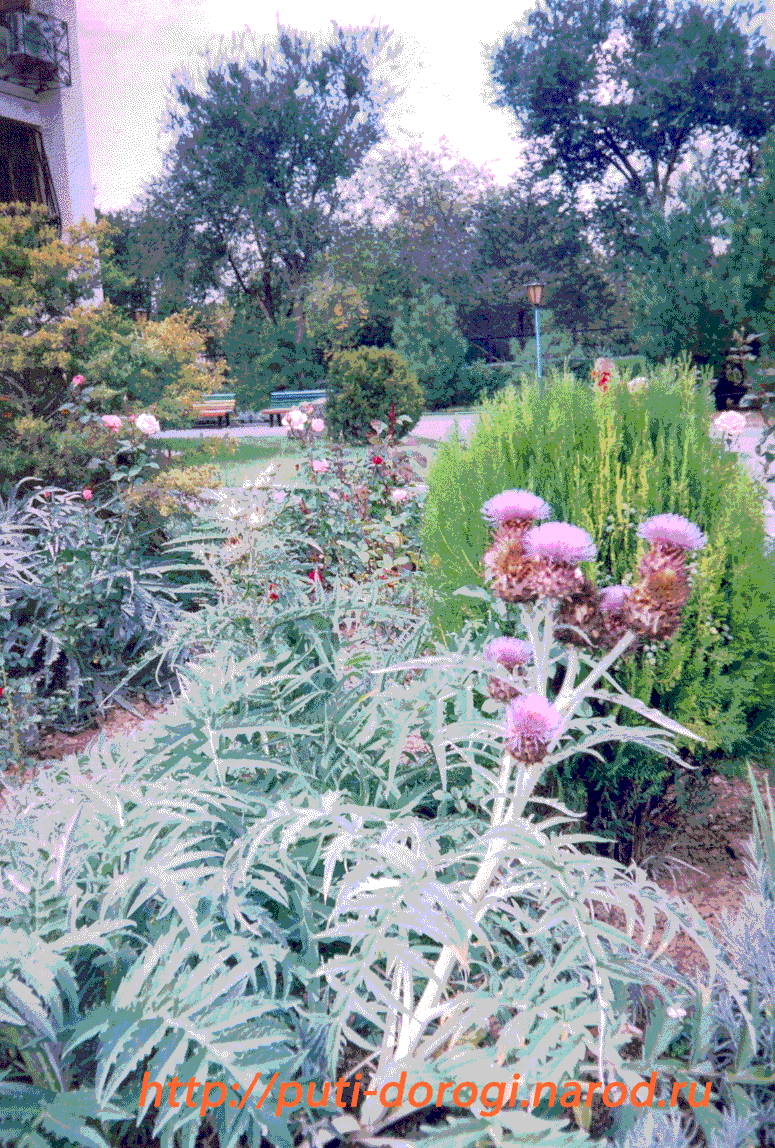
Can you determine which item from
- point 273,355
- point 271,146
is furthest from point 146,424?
point 271,146

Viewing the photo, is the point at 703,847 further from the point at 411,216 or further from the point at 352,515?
the point at 411,216

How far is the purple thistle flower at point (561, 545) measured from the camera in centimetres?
113

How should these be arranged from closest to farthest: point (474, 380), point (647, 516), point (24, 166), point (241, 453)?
point (647, 516)
point (24, 166)
point (241, 453)
point (474, 380)

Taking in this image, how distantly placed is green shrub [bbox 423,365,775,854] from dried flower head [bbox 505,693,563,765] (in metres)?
0.90

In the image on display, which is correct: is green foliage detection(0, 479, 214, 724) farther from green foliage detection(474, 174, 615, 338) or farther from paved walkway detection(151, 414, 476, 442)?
green foliage detection(474, 174, 615, 338)

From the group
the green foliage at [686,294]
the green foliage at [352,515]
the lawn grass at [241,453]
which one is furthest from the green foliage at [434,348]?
the green foliage at [352,515]

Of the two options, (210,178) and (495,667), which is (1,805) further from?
(210,178)

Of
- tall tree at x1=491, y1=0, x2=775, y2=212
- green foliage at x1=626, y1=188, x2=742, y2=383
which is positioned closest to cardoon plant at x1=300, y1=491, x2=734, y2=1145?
green foliage at x1=626, y1=188, x2=742, y2=383

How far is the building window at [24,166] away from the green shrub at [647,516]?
9.76 metres

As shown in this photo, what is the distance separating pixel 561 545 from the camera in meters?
1.13

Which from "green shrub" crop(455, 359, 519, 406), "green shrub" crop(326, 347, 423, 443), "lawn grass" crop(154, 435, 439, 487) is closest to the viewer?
"lawn grass" crop(154, 435, 439, 487)

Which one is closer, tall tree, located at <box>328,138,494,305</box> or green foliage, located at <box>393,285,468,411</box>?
green foliage, located at <box>393,285,468,411</box>

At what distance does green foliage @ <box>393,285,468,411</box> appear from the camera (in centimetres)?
1900

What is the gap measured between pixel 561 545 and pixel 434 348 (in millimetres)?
19388
